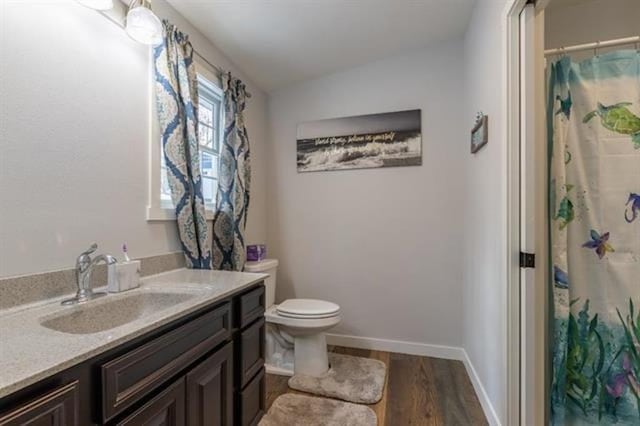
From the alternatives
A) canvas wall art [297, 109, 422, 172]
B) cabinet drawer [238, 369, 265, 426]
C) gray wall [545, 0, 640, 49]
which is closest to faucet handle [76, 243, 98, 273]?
cabinet drawer [238, 369, 265, 426]

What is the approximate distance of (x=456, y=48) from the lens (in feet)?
8.04

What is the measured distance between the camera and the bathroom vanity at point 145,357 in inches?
26.5

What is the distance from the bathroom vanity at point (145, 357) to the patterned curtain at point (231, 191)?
42cm

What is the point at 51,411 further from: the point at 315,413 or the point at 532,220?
the point at 532,220

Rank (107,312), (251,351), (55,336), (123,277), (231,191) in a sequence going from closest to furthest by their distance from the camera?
(55,336) → (107,312) → (123,277) → (251,351) → (231,191)

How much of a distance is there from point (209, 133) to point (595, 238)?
2356 mm

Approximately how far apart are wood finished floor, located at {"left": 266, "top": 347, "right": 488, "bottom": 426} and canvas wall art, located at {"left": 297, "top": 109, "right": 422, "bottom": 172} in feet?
5.04

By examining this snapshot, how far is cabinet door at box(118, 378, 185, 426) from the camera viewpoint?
0.88 m

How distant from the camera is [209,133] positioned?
2225 mm

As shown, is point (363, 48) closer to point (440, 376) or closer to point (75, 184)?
point (75, 184)

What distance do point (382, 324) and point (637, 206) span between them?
1.76 metres

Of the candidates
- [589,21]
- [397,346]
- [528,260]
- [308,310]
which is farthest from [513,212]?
[397,346]

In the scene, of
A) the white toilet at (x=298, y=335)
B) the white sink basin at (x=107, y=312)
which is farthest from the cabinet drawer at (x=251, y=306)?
the white toilet at (x=298, y=335)

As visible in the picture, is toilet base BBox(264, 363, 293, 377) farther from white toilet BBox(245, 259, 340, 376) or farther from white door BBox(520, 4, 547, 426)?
white door BBox(520, 4, 547, 426)
